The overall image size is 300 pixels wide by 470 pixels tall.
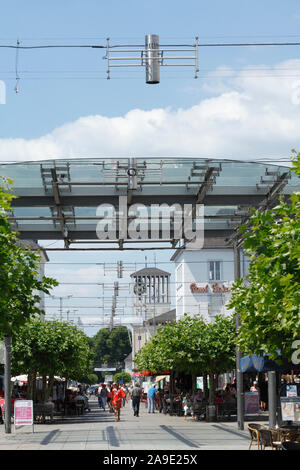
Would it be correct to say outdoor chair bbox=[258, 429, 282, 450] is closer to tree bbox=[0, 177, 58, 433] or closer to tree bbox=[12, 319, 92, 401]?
tree bbox=[0, 177, 58, 433]

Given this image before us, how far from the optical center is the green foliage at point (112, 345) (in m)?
196

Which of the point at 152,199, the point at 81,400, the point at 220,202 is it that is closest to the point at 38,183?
the point at 152,199

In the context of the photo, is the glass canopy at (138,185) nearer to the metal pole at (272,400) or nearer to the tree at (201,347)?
the metal pole at (272,400)

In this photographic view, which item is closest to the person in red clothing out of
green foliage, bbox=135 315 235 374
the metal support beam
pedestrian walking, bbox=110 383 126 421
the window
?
pedestrian walking, bbox=110 383 126 421

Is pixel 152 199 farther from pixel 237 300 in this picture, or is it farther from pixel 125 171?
pixel 237 300

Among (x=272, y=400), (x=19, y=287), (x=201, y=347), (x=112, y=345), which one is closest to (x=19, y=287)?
(x=19, y=287)

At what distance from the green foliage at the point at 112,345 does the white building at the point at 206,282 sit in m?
108

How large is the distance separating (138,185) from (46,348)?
17573 mm

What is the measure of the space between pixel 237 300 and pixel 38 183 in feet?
17.0

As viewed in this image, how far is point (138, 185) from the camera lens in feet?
61.9

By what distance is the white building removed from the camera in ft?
279

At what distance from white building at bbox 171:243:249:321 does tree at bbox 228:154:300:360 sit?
2559 inches

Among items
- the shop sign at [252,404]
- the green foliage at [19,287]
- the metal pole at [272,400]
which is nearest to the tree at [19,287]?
the green foliage at [19,287]

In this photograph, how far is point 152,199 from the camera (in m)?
19.3
